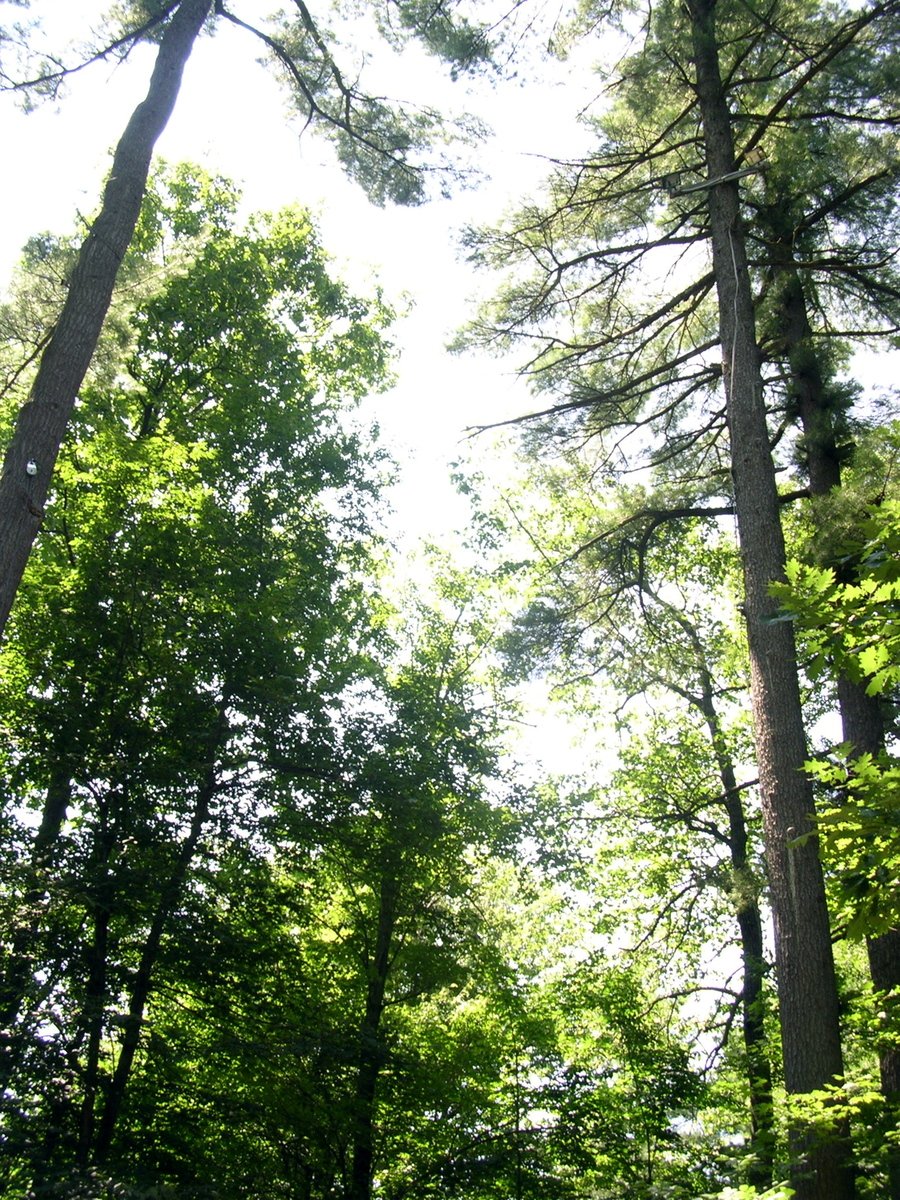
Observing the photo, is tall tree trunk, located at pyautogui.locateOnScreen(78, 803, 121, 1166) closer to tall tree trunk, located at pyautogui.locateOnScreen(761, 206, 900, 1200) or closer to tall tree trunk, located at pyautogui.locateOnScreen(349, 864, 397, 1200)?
tall tree trunk, located at pyautogui.locateOnScreen(349, 864, 397, 1200)

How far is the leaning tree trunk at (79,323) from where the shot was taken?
5234mm

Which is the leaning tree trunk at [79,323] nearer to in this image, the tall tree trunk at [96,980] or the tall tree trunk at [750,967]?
the tall tree trunk at [96,980]

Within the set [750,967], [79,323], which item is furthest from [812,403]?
[750,967]

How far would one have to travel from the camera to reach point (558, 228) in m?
9.56

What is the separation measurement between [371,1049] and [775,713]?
4530 millimetres

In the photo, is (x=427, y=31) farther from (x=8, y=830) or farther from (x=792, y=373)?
(x=8, y=830)

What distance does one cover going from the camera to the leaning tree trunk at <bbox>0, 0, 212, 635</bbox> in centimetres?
523

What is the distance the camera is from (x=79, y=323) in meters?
5.97

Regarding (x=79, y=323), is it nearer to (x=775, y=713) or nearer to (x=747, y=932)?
(x=775, y=713)

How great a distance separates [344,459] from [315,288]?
360 centimetres

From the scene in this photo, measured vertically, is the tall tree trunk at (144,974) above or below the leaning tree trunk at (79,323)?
below

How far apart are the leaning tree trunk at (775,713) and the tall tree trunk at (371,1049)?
145 inches

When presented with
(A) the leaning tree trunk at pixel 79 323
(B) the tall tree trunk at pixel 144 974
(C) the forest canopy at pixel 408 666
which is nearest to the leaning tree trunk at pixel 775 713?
(C) the forest canopy at pixel 408 666

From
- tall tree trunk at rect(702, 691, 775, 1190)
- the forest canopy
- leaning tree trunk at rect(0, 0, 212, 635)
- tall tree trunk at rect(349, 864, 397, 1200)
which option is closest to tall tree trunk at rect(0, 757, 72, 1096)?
the forest canopy
